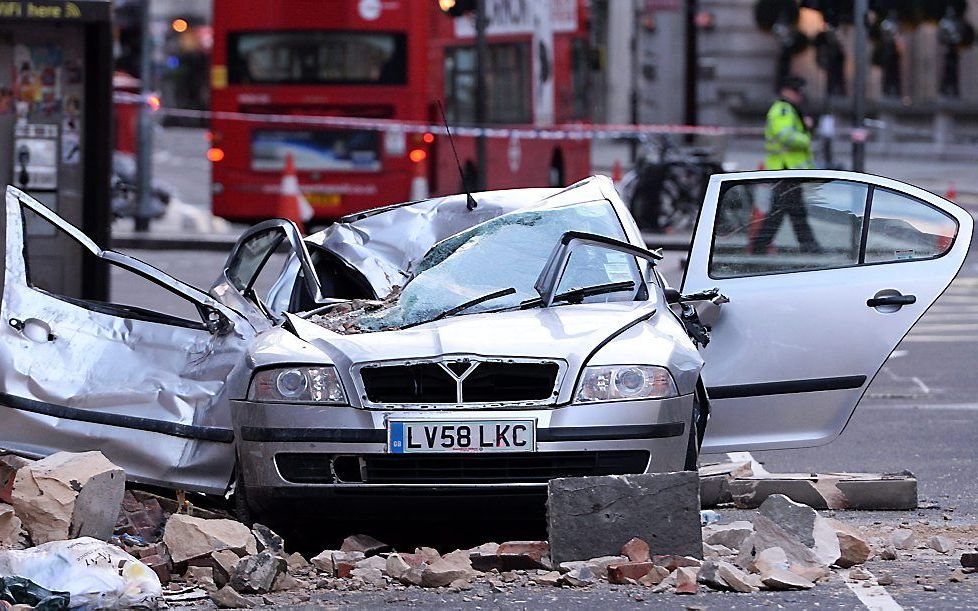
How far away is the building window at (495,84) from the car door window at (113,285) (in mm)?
5930

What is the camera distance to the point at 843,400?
792 cm

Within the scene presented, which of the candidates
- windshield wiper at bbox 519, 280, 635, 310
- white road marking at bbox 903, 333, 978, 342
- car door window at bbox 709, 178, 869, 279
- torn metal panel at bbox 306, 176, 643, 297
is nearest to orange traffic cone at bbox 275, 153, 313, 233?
white road marking at bbox 903, 333, 978, 342

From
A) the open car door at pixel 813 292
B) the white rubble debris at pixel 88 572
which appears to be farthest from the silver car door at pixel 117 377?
the open car door at pixel 813 292

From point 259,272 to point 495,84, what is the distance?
16553mm

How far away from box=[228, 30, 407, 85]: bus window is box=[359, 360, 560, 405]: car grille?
16289mm

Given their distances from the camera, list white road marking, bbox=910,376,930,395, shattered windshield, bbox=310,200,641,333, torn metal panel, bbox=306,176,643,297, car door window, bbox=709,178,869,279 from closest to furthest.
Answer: shattered windshield, bbox=310,200,641,333, car door window, bbox=709,178,869,279, torn metal panel, bbox=306,176,643,297, white road marking, bbox=910,376,930,395

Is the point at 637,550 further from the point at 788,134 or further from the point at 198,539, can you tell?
the point at 788,134

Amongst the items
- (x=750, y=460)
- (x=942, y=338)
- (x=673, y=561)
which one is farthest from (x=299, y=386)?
(x=942, y=338)

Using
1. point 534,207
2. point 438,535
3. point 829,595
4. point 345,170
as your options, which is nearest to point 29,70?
Answer: point 534,207

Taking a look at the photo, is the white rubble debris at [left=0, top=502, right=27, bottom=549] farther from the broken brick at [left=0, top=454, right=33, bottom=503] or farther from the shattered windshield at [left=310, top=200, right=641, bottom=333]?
the shattered windshield at [left=310, top=200, right=641, bottom=333]

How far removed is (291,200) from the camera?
22.0 meters

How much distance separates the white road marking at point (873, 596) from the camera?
6.04 m

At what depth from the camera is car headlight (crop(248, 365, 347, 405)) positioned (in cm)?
677

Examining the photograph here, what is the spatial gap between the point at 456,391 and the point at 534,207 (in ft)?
5.56
